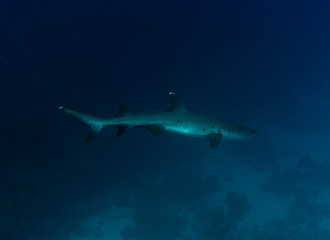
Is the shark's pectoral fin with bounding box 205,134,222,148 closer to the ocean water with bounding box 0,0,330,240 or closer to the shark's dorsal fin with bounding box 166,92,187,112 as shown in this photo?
the shark's dorsal fin with bounding box 166,92,187,112

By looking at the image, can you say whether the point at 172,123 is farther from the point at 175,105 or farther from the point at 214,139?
the point at 214,139

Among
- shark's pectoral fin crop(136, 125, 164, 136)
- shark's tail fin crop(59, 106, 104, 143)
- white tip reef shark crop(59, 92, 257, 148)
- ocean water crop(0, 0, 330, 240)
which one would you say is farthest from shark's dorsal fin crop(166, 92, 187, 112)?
ocean water crop(0, 0, 330, 240)

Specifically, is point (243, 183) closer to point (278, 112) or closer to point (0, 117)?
point (278, 112)

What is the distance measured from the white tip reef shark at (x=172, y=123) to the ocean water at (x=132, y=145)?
17397mm

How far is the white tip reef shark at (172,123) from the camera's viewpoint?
7277 millimetres

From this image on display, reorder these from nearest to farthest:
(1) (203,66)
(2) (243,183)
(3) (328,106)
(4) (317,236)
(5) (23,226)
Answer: (5) (23,226), (4) (317,236), (2) (243,183), (1) (203,66), (3) (328,106)

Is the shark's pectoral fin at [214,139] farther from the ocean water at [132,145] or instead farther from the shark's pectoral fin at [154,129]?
the ocean water at [132,145]

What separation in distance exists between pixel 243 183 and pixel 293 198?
594 centimetres

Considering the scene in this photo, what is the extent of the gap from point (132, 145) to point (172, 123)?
882 inches

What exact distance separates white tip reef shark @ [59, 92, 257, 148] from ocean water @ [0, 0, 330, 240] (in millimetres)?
17397

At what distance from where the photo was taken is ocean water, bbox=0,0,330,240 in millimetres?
23250

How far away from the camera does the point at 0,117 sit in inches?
877

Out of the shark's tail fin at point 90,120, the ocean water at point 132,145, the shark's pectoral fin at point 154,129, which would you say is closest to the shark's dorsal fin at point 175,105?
the shark's pectoral fin at point 154,129

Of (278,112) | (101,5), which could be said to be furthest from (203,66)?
(278,112)
